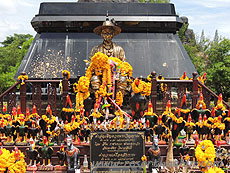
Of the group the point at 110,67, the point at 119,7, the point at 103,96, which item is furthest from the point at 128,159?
the point at 119,7

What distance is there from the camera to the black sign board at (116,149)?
6629 millimetres

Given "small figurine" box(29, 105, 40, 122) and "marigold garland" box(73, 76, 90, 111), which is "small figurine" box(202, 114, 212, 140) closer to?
"marigold garland" box(73, 76, 90, 111)

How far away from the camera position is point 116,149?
672 cm

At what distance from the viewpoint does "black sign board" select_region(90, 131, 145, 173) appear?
21.7 feet

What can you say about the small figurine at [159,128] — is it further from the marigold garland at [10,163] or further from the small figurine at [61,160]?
the marigold garland at [10,163]

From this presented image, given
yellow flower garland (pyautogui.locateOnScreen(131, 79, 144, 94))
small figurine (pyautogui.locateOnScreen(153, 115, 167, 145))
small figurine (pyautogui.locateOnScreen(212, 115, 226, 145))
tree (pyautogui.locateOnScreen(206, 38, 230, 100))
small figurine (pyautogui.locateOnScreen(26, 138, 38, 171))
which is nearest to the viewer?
small figurine (pyautogui.locateOnScreen(26, 138, 38, 171))

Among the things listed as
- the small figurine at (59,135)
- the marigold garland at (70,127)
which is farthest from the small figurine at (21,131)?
the marigold garland at (70,127)

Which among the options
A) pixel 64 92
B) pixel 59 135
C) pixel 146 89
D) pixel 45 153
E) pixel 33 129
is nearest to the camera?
pixel 45 153

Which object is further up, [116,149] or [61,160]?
[116,149]

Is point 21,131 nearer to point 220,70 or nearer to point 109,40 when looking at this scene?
point 109,40

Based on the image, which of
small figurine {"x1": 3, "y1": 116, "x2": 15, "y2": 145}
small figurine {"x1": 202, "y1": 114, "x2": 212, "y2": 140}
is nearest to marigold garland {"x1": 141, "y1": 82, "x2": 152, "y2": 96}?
small figurine {"x1": 202, "y1": 114, "x2": 212, "y2": 140}

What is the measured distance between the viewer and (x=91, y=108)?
28.5 feet

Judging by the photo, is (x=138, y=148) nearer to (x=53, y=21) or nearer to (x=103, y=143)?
(x=103, y=143)

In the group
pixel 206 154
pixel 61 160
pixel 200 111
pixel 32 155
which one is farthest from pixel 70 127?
pixel 200 111
